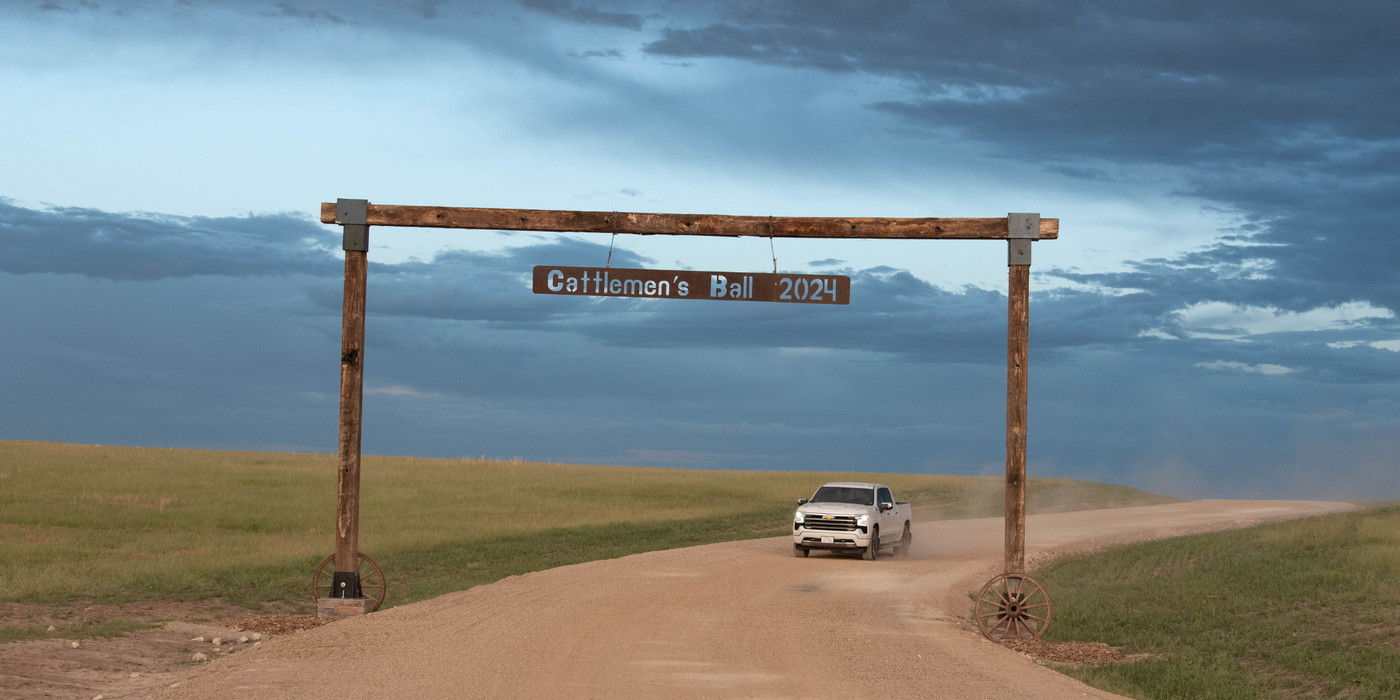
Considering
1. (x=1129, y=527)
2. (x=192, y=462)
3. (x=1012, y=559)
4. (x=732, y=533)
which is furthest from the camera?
(x=192, y=462)

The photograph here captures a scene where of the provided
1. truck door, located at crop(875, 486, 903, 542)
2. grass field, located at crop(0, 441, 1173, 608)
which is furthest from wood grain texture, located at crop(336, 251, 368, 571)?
truck door, located at crop(875, 486, 903, 542)

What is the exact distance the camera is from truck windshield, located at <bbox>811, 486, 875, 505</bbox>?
2639cm

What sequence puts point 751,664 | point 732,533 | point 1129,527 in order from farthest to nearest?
point 1129,527
point 732,533
point 751,664

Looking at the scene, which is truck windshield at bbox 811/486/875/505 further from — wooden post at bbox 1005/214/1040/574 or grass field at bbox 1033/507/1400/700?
wooden post at bbox 1005/214/1040/574

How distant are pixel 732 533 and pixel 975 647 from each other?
19.4 m

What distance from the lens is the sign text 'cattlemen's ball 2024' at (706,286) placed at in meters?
14.6

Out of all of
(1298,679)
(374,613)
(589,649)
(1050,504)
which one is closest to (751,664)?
(589,649)

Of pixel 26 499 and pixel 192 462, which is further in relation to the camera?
pixel 192 462

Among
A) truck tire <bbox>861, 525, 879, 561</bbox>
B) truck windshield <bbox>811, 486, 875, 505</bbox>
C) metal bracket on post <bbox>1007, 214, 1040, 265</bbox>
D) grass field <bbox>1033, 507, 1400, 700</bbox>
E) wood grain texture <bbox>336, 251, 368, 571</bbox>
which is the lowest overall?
truck tire <bbox>861, 525, 879, 561</bbox>

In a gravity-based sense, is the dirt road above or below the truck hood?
below

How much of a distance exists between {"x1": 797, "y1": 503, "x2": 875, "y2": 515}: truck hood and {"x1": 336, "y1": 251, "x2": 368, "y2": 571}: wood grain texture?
41.4 feet

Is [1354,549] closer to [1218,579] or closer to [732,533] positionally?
[1218,579]

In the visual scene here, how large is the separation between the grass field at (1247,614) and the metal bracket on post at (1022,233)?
535cm

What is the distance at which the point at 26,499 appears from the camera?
32625 mm
